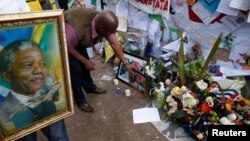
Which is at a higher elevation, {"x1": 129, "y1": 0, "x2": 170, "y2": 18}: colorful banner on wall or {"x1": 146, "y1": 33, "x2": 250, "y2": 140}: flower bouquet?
{"x1": 129, "y1": 0, "x2": 170, "y2": 18}: colorful banner on wall

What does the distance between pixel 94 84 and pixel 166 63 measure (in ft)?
2.67

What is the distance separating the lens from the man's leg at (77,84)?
2.06 m

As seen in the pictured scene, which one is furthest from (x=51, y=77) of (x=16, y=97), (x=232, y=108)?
(x=232, y=108)

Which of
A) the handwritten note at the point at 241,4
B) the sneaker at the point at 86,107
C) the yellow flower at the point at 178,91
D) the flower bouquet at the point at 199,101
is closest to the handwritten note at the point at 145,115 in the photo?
the flower bouquet at the point at 199,101

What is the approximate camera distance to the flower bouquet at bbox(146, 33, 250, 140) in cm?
188

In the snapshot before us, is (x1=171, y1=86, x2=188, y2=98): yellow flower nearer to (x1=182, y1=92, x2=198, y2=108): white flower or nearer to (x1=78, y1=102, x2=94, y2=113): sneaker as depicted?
(x1=182, y1=92, x2=198, y2=108): white flower

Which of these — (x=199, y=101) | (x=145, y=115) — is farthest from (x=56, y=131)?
(x=199, y=101)

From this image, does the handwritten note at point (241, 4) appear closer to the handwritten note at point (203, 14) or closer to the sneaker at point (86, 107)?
the handwritten note at point (203, 14)

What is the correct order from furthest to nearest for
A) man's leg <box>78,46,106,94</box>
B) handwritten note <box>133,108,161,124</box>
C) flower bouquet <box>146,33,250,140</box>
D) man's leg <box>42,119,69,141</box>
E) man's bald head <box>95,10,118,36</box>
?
man's leg <box>78,46,106,94</box>, handwritten note <box>133,108,161,124</box>, flower bouquet <box>146,33,250,140</box>, man's bald head <box>95,10,118,36</box>, man's leg <box>42,119,69,141</box>

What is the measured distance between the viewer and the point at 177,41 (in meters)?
2.58

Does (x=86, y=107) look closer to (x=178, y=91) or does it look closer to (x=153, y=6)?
(x=178, y=91)

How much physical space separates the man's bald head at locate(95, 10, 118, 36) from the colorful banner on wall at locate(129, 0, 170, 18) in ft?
2.98

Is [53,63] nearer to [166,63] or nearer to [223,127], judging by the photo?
[223,127]

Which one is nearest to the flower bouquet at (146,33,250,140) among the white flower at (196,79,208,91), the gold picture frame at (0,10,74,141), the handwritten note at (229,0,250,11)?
the white flower at (196,79,208,91)
